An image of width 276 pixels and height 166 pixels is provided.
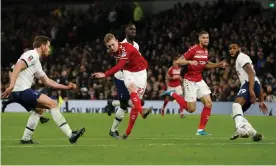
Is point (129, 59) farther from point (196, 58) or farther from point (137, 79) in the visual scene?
point (196, 58)

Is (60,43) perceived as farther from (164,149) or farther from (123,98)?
(164,149)

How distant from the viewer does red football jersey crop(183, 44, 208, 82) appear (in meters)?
18.2

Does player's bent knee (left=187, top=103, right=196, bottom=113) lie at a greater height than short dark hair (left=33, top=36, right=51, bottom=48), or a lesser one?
lesser

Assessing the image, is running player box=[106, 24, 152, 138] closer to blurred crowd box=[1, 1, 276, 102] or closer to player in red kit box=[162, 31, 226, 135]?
player in red kit box=[162, 31, 226, 135]

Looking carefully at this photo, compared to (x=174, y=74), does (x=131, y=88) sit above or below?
above

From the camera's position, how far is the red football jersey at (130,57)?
16094mm

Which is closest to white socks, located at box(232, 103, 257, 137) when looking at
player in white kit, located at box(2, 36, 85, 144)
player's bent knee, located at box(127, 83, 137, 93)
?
player's bent knee, located at box(127, 83, 137, 93)

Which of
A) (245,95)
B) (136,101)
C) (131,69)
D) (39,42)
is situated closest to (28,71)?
(39,42)

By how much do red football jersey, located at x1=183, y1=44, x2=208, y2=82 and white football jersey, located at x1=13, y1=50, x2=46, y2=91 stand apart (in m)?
4.79

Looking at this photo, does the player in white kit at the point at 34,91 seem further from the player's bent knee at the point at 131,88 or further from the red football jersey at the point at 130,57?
the player's bent knee at the point at 131,88

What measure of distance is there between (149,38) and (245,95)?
2418 centimetres

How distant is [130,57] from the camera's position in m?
16.2

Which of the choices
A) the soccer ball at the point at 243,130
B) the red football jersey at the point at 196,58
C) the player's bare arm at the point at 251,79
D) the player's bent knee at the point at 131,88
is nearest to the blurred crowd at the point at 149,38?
the red football jersey at the point at 196,58

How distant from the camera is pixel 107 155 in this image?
1250 cm
